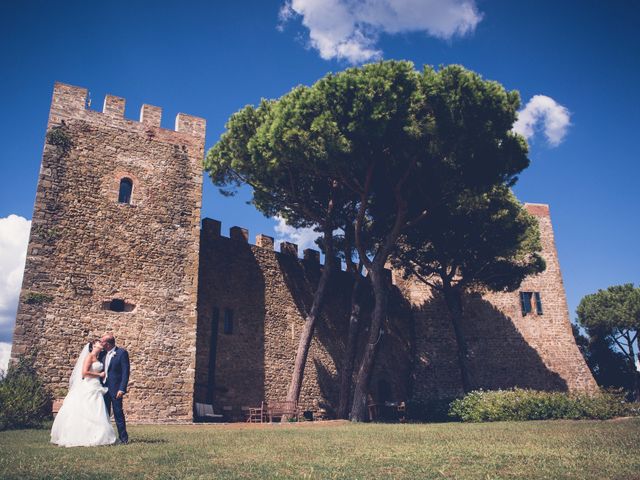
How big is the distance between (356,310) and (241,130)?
8.02 m

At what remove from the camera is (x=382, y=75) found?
14.7 metres

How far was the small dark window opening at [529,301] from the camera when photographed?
24859mm

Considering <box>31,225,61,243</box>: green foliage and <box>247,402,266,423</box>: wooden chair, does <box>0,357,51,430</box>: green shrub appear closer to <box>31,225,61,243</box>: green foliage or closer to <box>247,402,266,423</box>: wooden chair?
<box>31,225,61,243</box>: green foliage

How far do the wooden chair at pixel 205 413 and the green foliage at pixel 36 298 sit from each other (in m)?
5.46

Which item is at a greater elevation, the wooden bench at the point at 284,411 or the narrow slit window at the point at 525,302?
the narrow slit window at the point at 525,302

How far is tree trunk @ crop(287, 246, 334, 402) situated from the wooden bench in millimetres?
211

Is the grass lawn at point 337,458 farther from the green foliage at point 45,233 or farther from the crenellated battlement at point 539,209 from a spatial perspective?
the crenellated battlement at point 539,209

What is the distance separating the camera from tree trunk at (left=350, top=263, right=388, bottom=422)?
1497cm

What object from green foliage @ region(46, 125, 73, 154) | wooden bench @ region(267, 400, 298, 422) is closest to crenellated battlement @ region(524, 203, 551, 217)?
wooden bench @ region(267, 400, 298, 422)

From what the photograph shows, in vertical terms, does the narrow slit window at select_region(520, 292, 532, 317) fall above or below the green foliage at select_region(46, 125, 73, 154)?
below

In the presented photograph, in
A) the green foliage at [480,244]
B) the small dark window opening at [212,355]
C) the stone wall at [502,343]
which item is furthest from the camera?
the stone wall at [502,343]

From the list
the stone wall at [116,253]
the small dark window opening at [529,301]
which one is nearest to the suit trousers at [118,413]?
the stone wall at [116,253]

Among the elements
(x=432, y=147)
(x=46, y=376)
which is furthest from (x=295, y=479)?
(x=432, y=147)

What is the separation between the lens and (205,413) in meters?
15.0
